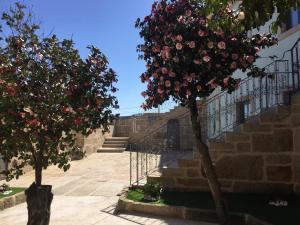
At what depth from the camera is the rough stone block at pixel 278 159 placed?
8055mm

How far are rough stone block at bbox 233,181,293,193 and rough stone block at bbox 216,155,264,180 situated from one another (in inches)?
5.3

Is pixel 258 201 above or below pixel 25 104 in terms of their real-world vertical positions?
below

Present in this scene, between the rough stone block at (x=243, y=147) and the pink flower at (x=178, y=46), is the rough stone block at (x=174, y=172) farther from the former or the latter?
the pink flower at (x=178, y=46)

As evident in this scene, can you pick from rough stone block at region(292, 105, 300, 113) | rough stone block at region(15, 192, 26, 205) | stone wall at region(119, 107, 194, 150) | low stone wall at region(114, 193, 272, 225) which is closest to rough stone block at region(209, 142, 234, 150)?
rough stone block at region(292, 105, 300, 113)

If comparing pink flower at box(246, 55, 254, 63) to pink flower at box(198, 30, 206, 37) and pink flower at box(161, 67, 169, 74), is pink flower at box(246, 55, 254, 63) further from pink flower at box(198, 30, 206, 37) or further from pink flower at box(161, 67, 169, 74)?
pink flower at box(161, 67, 169, 74)

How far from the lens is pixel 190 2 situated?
20.6 feet

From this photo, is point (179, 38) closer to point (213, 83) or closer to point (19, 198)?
point (213, 83)

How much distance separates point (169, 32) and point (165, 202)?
3616 millimetres

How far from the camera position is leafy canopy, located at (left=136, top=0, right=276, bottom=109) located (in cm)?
589

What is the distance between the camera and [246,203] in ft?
24.5

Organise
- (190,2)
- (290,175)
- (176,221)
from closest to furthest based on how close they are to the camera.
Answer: (190,2) → (176,221) → (290,175)

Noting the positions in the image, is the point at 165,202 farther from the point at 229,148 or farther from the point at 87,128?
the point at 87,128

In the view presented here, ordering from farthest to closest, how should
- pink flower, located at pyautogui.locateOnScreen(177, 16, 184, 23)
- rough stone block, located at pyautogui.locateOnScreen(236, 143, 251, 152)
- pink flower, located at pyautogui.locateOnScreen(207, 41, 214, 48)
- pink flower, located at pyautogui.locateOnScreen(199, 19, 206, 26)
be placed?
rough stone block, located at pyautogui.locateOnScreen(236, 143, 251, 152), pink flower, located at pyautogui.locateOnScreen(177, 16, 184, 23), pink flower, located at pyautogui.locateOnScreen(199, 19, 206, 26), pink flower, located at pyautogui.locateOnScreen(207, 41, 214, 48)

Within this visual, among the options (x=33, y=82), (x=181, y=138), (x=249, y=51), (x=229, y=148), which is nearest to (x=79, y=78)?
(x=33, y=82)
